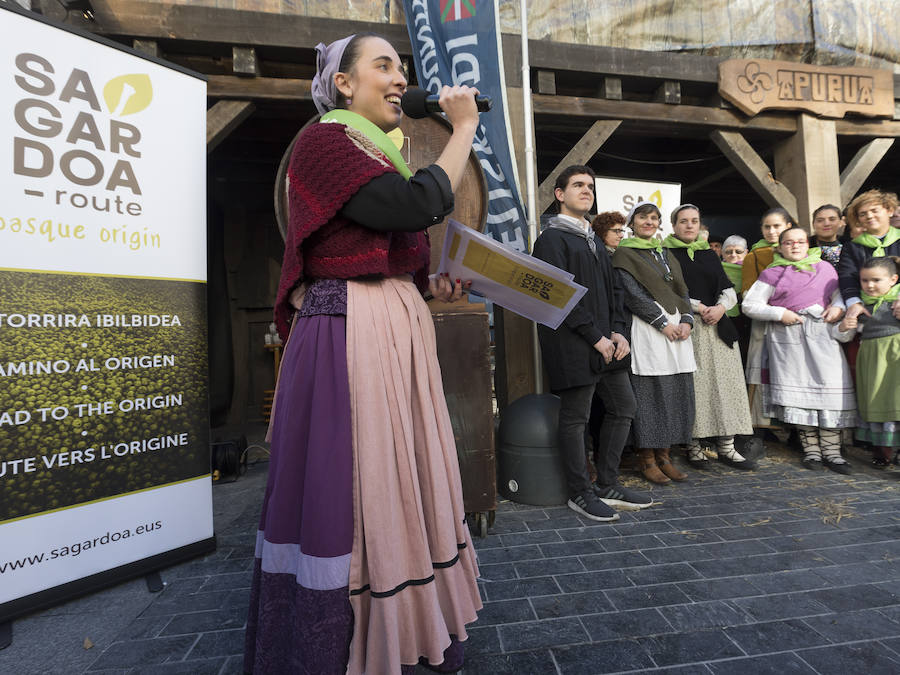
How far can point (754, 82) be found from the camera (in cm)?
400

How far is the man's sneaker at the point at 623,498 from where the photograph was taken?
8.04 feet

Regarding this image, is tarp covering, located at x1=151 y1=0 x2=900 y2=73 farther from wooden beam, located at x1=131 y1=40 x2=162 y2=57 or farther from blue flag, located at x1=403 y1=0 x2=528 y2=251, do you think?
wooden beam, located at x1=131 y1=40 x2=162 y2=57

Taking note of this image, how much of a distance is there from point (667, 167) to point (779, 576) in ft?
18.4

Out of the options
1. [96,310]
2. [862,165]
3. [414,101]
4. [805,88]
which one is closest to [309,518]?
[414,101]

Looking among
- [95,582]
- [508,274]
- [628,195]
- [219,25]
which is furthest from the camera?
[628,195]

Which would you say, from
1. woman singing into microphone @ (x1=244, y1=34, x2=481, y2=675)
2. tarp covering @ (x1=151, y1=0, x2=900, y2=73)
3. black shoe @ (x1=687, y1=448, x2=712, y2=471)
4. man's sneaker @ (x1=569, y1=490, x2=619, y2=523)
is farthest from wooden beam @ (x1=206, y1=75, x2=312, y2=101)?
black shoe @ (x1=687, y1=448, x2=712, y2=471)

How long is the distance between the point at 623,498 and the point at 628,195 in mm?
2899

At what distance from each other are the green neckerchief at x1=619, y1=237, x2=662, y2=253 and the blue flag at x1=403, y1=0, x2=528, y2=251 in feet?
2.21

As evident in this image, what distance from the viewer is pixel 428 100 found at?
3.56 ft

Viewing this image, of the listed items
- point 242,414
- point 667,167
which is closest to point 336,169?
point 242,414

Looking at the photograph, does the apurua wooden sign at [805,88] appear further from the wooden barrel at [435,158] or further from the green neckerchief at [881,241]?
the wooden barrel at [435,158]

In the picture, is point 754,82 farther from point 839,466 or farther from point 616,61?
point 839,466

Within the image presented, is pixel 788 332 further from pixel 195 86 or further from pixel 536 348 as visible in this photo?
pixel 195 86

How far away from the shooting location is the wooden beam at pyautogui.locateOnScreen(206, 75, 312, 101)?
325 cm
